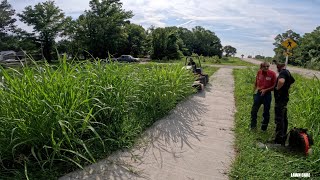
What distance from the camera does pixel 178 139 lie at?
5.11 metres

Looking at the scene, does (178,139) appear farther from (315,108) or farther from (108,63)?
(315,108)

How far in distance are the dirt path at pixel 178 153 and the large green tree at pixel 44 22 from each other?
40.0m

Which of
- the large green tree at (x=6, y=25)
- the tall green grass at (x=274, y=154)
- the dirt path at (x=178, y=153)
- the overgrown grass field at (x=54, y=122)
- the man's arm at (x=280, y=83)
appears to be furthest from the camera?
the large green tree at (x=6, y=25)

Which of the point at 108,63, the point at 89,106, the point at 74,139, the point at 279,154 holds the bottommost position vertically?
the point at 279,154

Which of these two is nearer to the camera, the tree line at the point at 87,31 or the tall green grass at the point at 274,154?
the tall green grass at the point at 274,154

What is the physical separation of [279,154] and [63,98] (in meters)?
3.34

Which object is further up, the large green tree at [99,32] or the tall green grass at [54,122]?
the large green tree at [99,32]

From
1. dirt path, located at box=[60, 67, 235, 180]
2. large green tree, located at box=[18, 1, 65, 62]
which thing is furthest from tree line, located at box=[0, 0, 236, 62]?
dirt path, located at box=[60, 67, 235, 180]

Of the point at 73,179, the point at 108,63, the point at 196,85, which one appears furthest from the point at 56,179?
the point at 196,85

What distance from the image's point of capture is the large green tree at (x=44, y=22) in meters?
42.4

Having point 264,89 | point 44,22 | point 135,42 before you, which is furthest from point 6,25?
point 264,89

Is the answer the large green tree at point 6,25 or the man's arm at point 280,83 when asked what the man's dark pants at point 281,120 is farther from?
the large green tree at point 6,25

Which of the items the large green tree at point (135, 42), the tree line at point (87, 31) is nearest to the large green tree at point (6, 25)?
the tree line at point (87, 31)

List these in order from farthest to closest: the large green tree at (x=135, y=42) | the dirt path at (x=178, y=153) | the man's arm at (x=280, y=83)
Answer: the large green tree at (x=135, y=42), the man's arm at (x=280, y=83), the dirt path at (x=178, y=153)
